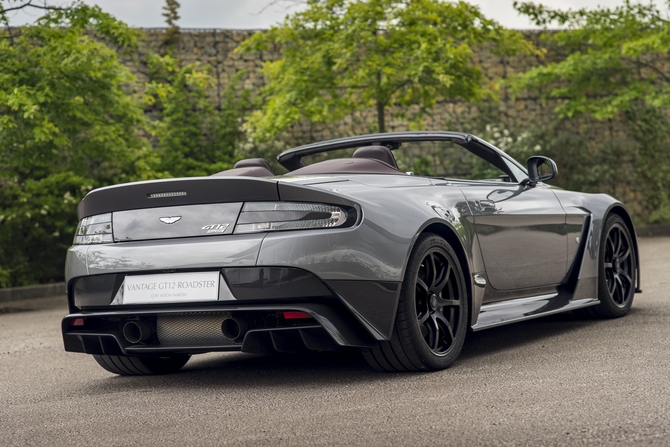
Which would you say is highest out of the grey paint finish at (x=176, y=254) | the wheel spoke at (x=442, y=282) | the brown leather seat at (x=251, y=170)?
the brown leather seat at (x=251, y=170)

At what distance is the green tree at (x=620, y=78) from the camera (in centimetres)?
2166

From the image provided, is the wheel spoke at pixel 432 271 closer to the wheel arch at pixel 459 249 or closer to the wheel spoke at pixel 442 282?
the wheel spoke at pixel 442 282

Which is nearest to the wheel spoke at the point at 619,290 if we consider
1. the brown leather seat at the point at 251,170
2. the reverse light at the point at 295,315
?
the brown leather seat at the point at 251,170

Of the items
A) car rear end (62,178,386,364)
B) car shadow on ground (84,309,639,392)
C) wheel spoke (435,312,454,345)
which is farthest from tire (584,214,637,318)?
car rear end (62,178,386,364)

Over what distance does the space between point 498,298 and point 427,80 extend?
12094mm

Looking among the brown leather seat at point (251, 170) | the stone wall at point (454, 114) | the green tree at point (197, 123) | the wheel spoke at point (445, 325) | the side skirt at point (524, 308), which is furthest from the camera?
the stone wall at point (454, 114)

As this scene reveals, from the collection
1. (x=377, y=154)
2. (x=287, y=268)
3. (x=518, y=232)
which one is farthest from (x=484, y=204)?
(x=287, y=268)

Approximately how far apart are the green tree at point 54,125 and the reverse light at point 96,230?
713cm

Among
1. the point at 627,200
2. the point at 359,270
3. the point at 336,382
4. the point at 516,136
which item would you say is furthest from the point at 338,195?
the point at 627,200

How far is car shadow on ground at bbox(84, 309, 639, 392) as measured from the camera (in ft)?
14.6

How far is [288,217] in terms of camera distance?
4074 millimetres

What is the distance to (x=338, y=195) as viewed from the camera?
13.6 ft

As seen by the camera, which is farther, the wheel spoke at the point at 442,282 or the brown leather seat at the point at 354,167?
the brown leather seat at the point at 354,167

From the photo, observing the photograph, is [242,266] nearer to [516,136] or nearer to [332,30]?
[332,30]
